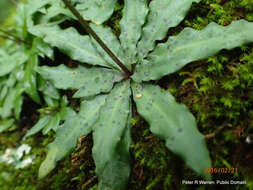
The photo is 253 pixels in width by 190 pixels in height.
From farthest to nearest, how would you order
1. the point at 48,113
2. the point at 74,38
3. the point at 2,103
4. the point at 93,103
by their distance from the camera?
the point at 2,103 → the point at 48,113 → the point at 74,38 → the point at 93,103

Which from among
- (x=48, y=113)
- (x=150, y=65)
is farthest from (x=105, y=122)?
(x=48, y=113)

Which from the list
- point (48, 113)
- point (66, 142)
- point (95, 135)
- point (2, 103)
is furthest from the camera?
point (2, 103)

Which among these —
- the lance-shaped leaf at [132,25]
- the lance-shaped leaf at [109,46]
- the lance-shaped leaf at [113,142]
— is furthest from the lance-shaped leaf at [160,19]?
the lance-shaped leaf at [113,142]

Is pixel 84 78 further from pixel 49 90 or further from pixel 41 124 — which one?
pixel 41 124

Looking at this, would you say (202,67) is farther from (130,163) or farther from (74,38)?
(74,38)

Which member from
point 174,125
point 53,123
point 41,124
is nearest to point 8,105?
point 41,124

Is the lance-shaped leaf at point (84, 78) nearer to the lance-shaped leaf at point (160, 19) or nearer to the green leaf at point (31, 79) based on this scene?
the lance-shaped leaf at point (160, 19)
